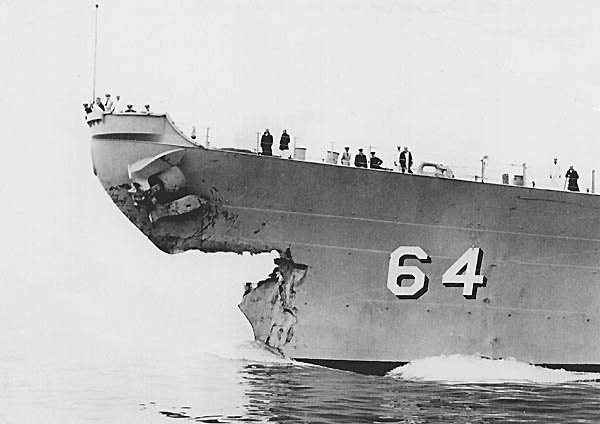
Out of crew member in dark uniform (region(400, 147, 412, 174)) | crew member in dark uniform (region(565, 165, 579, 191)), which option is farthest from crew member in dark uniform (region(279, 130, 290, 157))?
crew member in dark uniform (region(565, 165, 579, 191))

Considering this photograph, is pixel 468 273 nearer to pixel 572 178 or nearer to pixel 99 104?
pixel 572 178

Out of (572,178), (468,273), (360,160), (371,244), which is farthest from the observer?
(572,178)

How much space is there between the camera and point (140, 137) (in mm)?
13383

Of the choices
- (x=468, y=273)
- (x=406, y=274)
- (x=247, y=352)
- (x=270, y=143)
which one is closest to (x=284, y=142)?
(x=270, y=143)

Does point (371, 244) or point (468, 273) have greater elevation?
point (371, 244)

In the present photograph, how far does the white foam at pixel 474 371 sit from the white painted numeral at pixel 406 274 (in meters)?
1.01

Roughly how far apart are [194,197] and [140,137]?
1.07m

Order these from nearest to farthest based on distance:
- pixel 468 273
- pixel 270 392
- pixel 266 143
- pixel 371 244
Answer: pixel 270 392 → pixel 266 143 → pixel 371 244 → pixel 468 273

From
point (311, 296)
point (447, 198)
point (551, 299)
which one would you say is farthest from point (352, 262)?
point (551, 299)

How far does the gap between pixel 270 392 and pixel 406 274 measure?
3327mm

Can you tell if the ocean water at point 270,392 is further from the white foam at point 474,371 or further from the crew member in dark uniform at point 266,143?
the crew member in dark uniform at point 266,143

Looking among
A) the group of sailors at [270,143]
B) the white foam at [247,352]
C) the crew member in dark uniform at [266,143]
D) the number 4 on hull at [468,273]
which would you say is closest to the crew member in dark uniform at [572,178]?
the number 4 on hull at [468,273]

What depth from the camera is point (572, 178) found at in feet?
52.7

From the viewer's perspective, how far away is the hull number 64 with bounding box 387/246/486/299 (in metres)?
14.4
